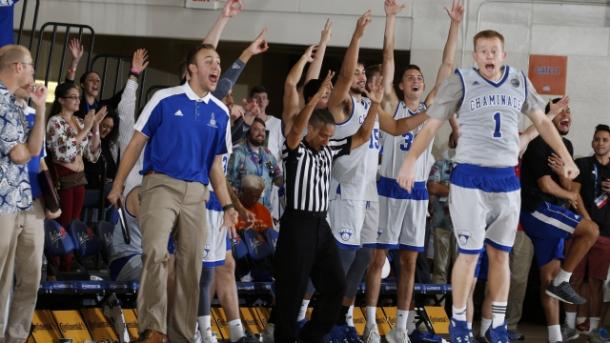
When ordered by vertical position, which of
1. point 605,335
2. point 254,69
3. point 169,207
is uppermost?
point 254,69

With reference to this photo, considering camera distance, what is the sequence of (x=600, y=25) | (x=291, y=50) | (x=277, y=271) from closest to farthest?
(x=277, y=271), (x=600, y=25), (x=291, y=50)

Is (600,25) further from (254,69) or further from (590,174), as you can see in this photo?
(254,69)

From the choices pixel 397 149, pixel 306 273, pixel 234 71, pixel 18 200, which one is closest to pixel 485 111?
pixel 306 273

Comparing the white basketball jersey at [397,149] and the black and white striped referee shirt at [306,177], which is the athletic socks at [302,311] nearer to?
the black and white striped referee shirt at [306,177]

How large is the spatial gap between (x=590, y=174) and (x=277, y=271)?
4963mm

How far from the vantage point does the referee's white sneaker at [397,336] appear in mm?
10250

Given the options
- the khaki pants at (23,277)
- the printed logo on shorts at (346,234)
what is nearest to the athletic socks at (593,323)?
the printed logo on shorts at (346,234)

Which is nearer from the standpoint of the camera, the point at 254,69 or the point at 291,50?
the point at 291,50

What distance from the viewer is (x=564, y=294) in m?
10.8

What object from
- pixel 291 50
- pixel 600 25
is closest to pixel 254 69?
pixel 291 50

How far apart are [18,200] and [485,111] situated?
327 centimetres

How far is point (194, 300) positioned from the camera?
8.47 meters

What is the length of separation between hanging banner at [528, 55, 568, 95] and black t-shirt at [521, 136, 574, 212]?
3.30 meters

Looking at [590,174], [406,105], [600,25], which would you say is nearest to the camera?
[406,105]
